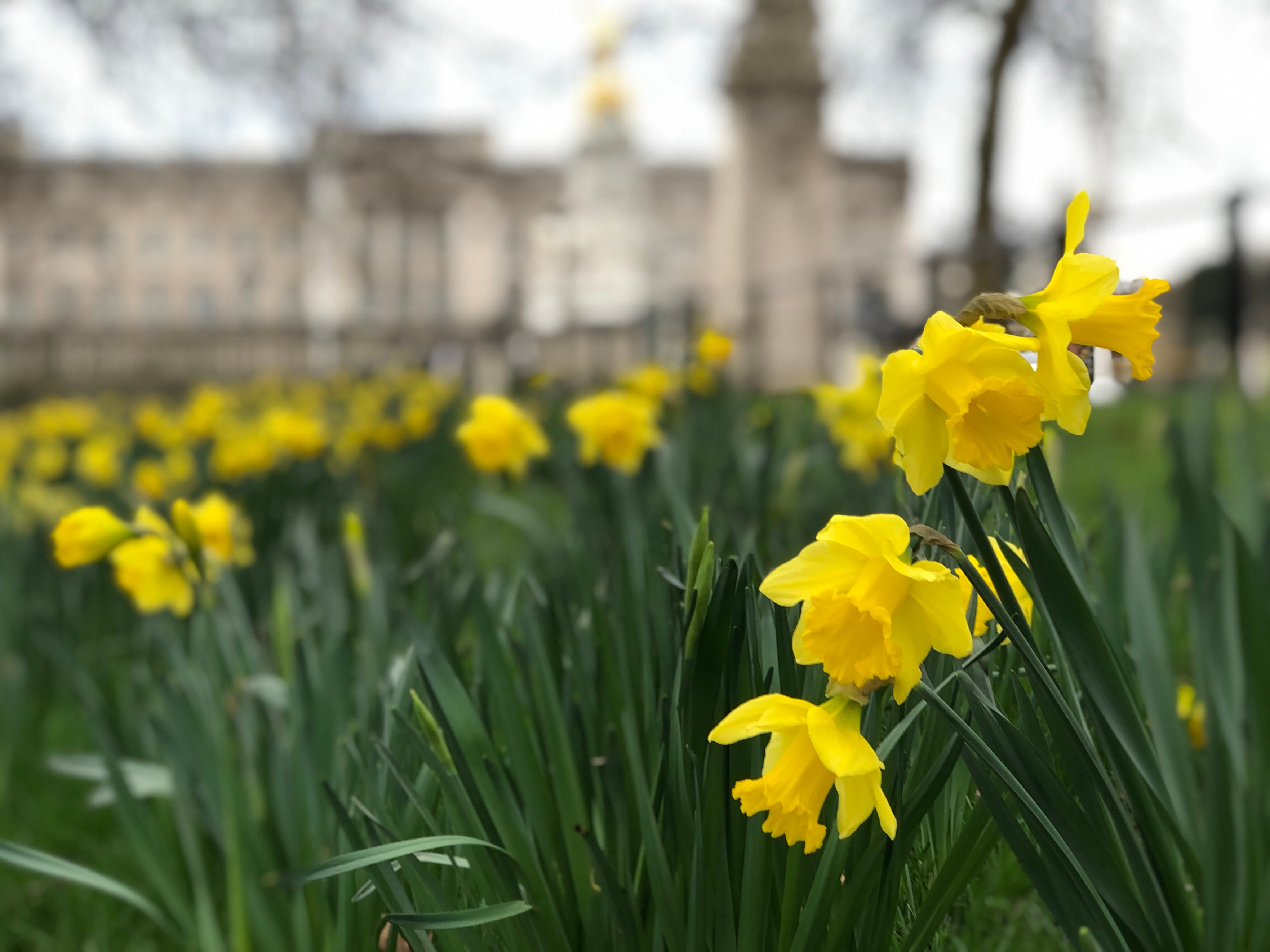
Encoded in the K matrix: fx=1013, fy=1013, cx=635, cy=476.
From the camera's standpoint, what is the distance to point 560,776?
81 cm

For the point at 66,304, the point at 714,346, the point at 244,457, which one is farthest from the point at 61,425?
the point at 66,304

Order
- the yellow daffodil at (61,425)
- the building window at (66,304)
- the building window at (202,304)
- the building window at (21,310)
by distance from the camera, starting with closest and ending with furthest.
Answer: the yellow daffodil at (61,425) → the building window at (21,310) → the building window at (66,304) → the building window at (202,304)

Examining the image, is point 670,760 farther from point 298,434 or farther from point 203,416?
point 203,416

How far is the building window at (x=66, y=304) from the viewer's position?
117ft

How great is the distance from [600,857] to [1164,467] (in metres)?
3.68

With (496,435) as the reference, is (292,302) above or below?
above

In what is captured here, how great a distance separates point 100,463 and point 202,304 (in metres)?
38.2

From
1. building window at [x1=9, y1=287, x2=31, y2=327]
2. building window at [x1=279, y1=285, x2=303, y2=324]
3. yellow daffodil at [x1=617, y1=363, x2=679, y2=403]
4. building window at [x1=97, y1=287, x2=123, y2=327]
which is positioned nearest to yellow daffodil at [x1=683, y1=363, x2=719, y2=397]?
yellow daffodil at [x1=617, y1=363, x2=679, y2=403]

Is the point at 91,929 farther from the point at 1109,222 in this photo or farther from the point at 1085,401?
the point at 1109,222

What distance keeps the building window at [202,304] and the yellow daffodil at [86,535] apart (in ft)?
128

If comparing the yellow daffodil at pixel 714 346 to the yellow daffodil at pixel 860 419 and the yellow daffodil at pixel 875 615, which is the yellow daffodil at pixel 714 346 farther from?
the yellow daffodil at pixel 875 615

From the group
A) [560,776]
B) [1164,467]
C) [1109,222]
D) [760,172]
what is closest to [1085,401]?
[560,776]

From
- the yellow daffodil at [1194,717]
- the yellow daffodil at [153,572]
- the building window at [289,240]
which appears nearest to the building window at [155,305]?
the building window at [289,240]

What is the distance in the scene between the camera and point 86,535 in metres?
1.20
